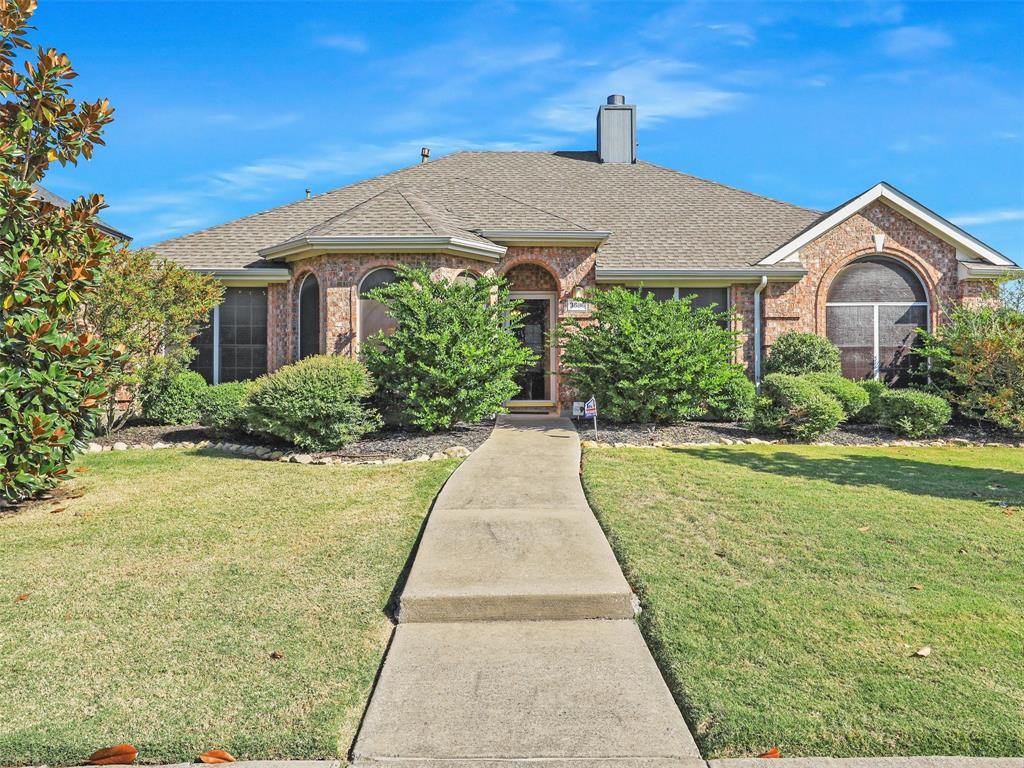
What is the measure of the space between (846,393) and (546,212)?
Result: 7350 mm

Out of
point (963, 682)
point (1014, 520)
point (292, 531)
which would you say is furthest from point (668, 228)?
point (963, 682)

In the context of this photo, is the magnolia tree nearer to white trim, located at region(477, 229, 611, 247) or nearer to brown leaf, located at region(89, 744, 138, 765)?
brown leaf, located at region(89, 744, 138, 765)

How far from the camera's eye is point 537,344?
1479cm

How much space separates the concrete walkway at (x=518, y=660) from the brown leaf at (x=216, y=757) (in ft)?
1.78

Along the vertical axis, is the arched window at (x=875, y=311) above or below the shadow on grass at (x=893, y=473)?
above

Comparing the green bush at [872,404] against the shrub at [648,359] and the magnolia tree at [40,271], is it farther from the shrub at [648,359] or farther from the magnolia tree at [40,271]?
the magnolia tree at [40,271]

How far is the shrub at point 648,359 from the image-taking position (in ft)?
37.9

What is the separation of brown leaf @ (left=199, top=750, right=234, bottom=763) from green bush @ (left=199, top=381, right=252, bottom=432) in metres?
8.18

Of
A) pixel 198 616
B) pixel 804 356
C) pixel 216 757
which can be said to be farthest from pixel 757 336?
pixel 216 757

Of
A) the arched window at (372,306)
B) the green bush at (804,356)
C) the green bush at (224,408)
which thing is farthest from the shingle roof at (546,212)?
the green bush at (224,408)

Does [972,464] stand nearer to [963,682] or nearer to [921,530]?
[921,530]

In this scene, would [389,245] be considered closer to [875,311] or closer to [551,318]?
[551,318]

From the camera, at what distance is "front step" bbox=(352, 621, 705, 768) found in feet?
9.83

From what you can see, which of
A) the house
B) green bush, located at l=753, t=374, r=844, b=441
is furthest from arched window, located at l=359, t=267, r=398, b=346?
green bush, located at l=753, t=374, r=844, b=441
